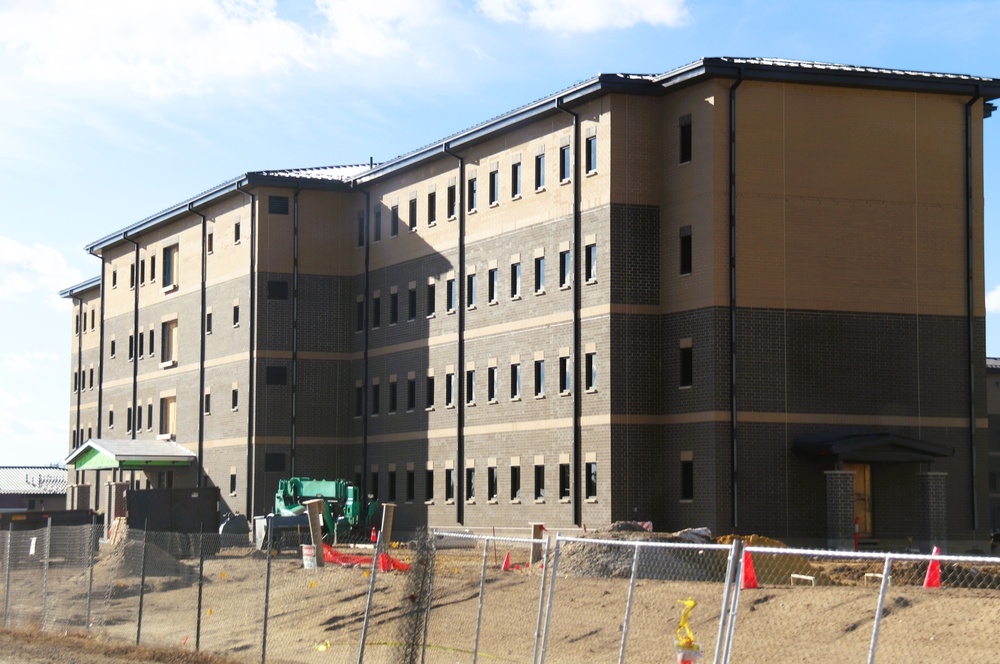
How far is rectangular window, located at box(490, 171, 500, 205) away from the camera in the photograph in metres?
54.3

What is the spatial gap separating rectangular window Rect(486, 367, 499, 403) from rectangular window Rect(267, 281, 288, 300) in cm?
1308

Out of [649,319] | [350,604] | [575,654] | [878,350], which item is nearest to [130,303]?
[649,319]

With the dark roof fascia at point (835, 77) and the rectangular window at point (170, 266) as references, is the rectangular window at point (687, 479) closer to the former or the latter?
the dark roof fascia at point (835, 77)

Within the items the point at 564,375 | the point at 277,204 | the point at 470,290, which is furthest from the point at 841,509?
Result: the point at 277,204

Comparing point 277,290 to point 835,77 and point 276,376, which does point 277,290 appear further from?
point 835,77

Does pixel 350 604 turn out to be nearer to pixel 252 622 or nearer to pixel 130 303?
pixel 252 622

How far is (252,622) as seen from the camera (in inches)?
1073

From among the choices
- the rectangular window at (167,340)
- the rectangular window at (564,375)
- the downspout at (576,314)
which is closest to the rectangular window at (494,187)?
the downspout at (576,314)

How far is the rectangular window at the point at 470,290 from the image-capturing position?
183ft

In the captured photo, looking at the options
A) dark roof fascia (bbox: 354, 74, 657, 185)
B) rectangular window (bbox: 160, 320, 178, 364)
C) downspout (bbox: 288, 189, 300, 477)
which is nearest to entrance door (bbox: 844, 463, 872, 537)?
dark roof fascia (bbox: 354, 74, 657, 185)

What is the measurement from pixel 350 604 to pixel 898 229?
25.0 metres

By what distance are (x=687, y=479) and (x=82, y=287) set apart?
53.2m

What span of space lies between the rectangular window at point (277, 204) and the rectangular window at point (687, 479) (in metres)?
24.5

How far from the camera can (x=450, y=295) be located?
188 feet
